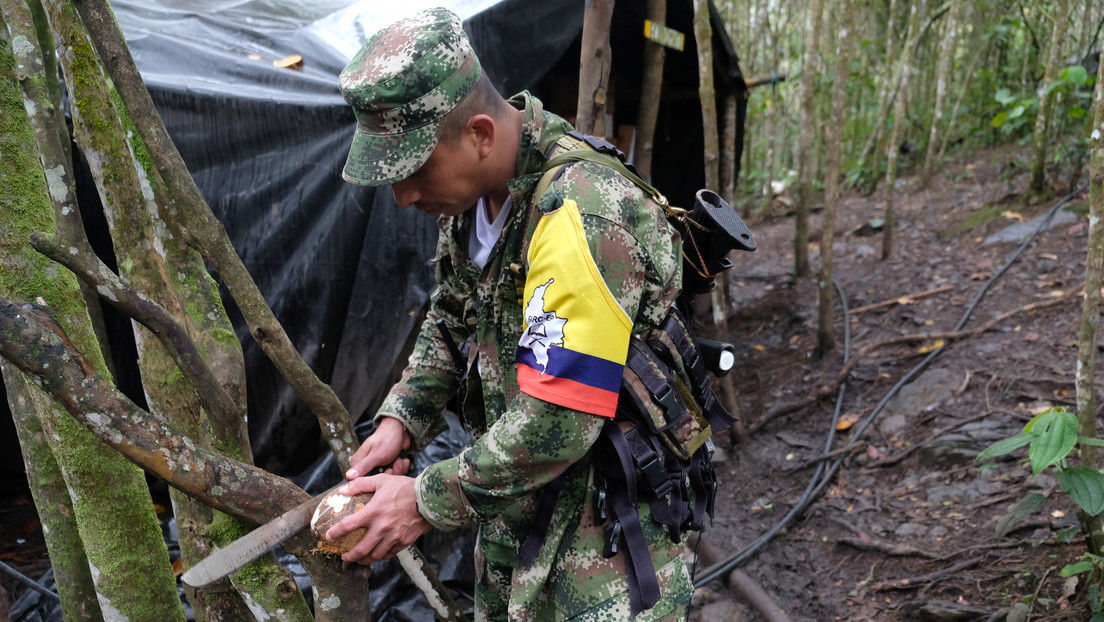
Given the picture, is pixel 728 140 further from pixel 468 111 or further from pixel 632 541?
pixel 632 541

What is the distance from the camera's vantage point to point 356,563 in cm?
167

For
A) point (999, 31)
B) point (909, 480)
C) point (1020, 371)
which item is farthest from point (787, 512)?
point (999, 31)

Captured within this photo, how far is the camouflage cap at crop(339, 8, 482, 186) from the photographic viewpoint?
4.95ft

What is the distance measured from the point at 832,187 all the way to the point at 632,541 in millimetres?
4213

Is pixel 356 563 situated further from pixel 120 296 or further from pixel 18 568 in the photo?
pixel 18 568

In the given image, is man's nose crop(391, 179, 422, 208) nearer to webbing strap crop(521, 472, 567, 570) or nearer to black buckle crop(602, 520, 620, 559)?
Result: webbing strap crop(521, 472, 567, 570)

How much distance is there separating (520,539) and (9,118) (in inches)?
65.8

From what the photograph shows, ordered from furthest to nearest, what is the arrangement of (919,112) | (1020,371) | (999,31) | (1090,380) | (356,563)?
(919,112)
(999,31)
(1020,371)
(1090,380)
(356,563)

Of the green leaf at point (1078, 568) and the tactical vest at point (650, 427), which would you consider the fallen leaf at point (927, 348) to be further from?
the tactical vest at point (650, 427)

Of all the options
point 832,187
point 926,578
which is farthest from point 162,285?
point 832,187

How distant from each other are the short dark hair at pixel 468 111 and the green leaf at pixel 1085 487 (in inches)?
85.8

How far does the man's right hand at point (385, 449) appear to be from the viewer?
76.0 inches

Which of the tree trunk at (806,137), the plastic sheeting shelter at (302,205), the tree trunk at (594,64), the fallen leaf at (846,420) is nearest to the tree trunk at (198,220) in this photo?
the plastic sheeting shelter at (302,205)

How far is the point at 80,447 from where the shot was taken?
6.11 ft
